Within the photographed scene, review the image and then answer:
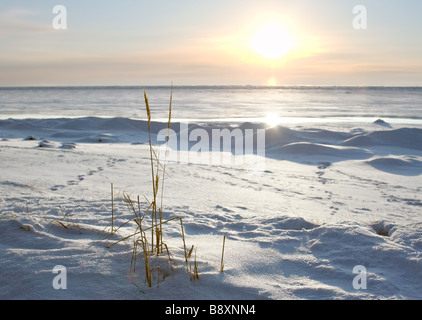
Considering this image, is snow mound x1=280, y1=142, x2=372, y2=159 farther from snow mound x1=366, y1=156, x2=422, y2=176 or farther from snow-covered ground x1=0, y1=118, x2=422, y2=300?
snow-covered ground x1=0, y1=118, x2=422, y2=300

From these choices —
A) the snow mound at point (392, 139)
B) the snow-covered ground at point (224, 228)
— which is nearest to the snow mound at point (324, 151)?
the snow-covered ground at point (224, 228)

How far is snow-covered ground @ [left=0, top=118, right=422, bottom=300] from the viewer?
1.73m

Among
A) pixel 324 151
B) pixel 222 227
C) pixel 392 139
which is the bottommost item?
pixel 222 227

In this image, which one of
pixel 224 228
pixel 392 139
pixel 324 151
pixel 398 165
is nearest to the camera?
pixel 224 228

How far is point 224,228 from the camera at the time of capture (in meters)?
2.72

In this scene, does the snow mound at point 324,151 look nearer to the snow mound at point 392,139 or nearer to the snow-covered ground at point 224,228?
the snow-covered ground at point 224,228

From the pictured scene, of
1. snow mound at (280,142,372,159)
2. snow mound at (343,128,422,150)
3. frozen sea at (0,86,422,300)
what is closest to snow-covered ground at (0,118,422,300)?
frozen sea at (0,86,422,300)

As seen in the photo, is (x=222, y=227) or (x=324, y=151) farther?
(x=324, y=151)

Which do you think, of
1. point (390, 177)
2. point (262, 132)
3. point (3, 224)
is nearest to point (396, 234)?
point (3, 224)

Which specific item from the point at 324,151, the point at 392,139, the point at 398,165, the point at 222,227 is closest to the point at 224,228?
the point at 222,227

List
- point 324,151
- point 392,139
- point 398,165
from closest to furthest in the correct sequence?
point 398,165
point 324,151
point 392,139

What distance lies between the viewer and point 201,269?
1861mm

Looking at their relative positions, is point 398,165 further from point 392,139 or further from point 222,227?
point 222,227
